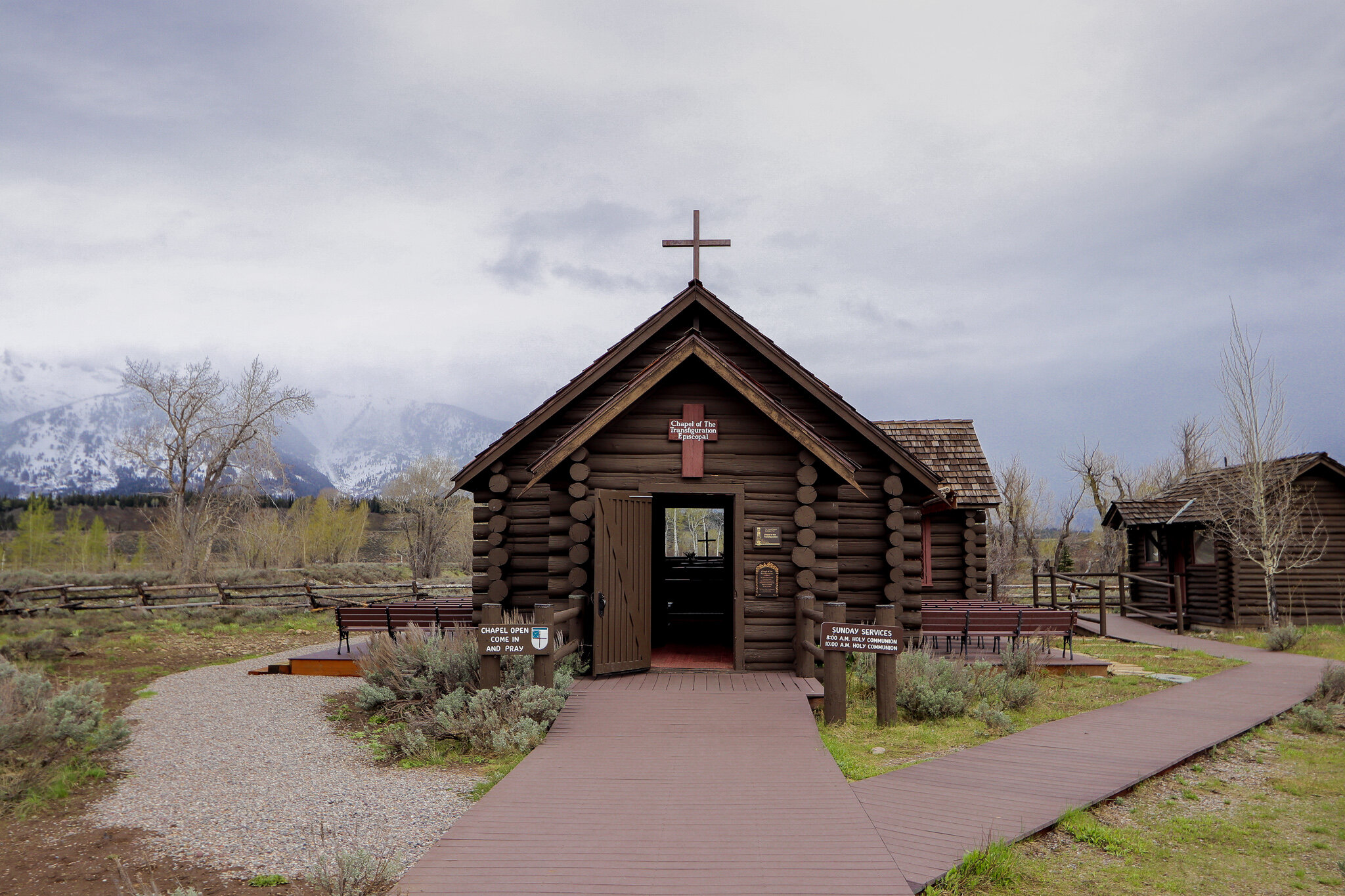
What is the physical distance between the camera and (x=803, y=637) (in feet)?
36.0

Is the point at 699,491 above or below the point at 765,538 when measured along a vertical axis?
above

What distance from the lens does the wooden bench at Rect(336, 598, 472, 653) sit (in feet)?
46.1

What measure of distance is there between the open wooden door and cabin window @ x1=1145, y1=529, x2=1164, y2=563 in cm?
2025

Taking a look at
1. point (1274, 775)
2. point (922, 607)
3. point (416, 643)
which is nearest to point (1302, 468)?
point (922, 607)

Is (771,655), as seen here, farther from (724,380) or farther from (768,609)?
(724,380)

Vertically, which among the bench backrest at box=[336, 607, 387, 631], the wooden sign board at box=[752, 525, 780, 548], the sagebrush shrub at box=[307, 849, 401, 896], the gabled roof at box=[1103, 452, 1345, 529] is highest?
the gabled roof at box=[1103, 452, 1345, 529]

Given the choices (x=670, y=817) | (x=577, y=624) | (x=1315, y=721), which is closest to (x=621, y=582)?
(x=577, y=624)

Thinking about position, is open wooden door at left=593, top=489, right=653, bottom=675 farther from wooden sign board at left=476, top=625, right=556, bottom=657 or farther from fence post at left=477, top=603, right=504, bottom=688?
fence post at left=477, top=603, right=504, bottom=688

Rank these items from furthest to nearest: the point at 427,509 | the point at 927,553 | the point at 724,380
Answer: the point at 427,509
the point at 927,553
the point at 724,380

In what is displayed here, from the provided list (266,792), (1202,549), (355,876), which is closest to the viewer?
(355,876)

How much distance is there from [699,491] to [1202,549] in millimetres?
18935

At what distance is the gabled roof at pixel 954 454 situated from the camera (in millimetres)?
19516

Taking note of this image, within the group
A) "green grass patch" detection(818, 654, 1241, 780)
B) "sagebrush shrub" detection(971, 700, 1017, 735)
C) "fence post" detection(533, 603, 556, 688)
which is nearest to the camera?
"green grass patch" detection(818, 654, 1241, 780)

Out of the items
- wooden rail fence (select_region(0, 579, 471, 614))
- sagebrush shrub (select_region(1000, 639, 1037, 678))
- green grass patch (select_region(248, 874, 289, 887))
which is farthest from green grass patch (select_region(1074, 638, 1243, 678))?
wooden rail fence (select_region(0, 579, 471, 614))
